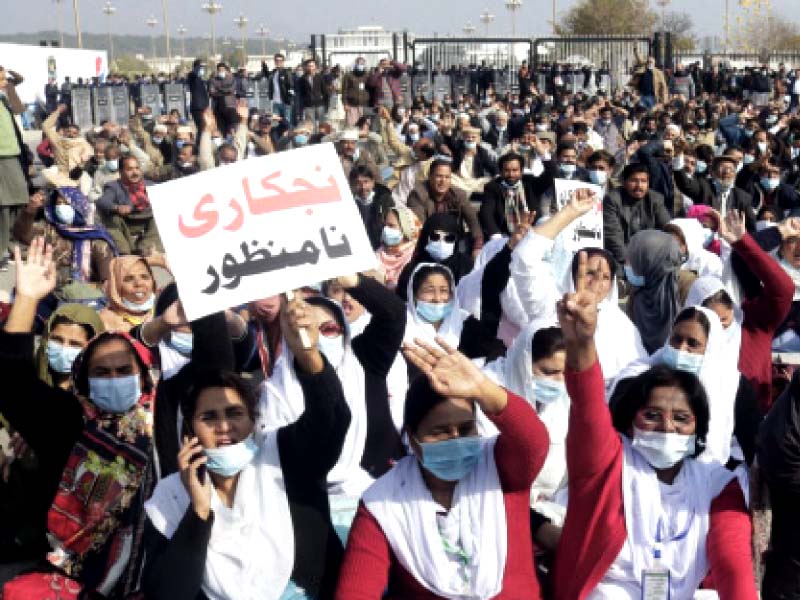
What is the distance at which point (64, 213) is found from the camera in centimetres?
723

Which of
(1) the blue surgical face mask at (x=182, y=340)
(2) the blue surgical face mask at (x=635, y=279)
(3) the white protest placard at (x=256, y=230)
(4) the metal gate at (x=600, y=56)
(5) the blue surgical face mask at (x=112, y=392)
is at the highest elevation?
(4) the metal gate at (x=600, y=56)

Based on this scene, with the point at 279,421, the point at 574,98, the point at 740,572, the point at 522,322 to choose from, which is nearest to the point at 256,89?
the point at 574,98

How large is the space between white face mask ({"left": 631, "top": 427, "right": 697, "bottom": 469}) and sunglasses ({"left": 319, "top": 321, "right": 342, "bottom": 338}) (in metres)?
1.37

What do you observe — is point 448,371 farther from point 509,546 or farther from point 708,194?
point 708,194

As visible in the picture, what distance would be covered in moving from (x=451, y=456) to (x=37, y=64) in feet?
113

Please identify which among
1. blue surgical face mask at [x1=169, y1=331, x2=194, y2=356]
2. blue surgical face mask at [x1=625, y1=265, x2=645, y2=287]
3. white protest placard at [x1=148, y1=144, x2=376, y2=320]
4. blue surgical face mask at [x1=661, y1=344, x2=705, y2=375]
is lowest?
blue surgical face mask at [x1=625, y1=265, x2=645, y2=287]

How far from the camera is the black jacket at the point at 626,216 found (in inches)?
302

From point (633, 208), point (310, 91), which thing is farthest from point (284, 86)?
point (633, 208)

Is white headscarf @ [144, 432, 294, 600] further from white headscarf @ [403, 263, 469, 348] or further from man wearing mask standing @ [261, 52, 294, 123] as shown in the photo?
man wearing mask standing @ [261, 52, 294, 123]

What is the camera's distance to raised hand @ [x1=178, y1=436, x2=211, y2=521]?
8.63 ft

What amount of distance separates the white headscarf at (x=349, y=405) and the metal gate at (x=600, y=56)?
71.6 ft

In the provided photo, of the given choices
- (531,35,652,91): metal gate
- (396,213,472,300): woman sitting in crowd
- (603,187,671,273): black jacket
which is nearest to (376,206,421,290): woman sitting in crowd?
(396,213,472,300): woman sitting in crowd

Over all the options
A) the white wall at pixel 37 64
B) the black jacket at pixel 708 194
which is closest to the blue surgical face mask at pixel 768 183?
the black jacket at pixel 708 194

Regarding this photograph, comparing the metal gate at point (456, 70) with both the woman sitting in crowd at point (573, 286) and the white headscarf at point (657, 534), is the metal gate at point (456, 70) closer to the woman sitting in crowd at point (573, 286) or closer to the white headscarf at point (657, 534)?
the woman sitting in crowd at point (573, 286)
